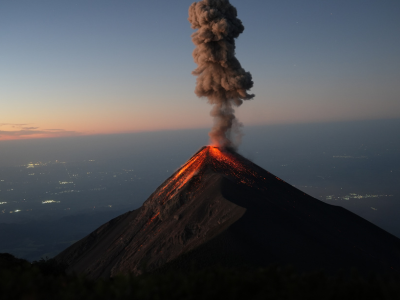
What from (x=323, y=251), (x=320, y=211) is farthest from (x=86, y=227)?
(x=323, y=251)

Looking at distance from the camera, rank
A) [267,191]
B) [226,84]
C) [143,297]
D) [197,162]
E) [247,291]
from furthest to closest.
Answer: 1. [226,84]
2. [197,162]
3. [267,191]
4. [247,291]
5. [143,297]

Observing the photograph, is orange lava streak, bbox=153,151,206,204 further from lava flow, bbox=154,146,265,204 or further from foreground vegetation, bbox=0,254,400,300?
foreground vegetation, bbox=0,254,400,300

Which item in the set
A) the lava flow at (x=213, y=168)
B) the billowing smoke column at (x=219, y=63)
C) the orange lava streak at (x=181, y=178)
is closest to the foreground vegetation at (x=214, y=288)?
the lava flow at (x=213, y=168)

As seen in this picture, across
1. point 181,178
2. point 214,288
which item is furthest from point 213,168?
point 214,288

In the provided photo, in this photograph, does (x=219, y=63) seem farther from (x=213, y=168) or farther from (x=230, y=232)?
(x=230, y=232)

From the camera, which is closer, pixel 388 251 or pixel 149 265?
pixel 149 265

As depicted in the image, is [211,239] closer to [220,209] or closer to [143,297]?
[220,209]

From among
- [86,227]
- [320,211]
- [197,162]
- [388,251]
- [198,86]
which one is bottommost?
[86,227]

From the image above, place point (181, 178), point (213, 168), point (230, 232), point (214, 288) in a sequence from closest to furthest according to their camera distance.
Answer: point (214, 288) < point (230, 232) < point (213, 168) < point (181, 178)
